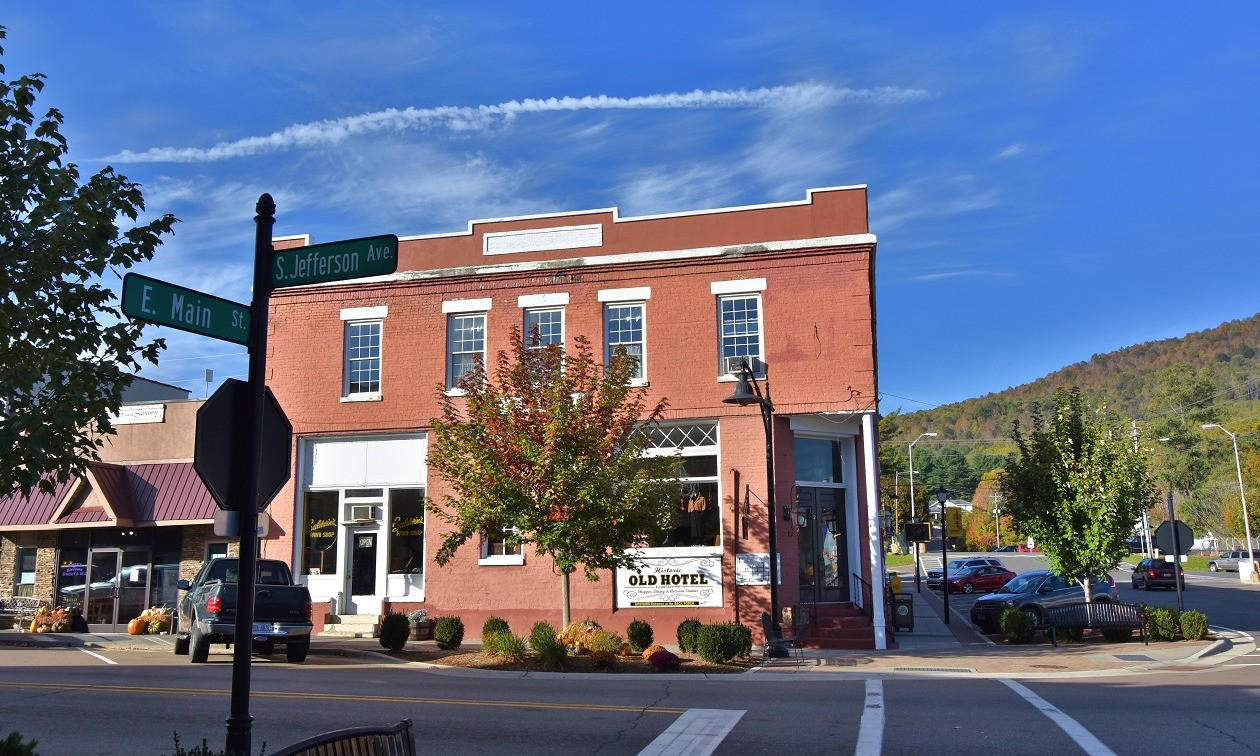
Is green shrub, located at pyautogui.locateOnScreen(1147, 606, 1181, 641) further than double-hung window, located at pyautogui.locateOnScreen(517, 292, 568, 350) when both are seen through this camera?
No

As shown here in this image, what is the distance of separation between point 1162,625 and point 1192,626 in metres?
0.61

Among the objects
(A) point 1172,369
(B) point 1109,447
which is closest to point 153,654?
(B) point 1109,447

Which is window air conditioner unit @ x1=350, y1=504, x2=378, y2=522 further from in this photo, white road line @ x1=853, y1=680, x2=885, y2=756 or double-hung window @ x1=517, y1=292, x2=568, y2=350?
white road line @ x1=853, y1=680, x2=885, y2=756

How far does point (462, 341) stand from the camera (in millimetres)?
24500

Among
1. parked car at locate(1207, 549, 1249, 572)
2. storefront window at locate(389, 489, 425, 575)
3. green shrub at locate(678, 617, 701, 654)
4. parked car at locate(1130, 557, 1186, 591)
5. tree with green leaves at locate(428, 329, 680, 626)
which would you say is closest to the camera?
tree with green leaves at locate(428, 329, 680, 626)

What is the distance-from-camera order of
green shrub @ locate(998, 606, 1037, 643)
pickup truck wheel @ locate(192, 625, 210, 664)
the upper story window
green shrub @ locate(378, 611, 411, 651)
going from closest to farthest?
pickup truck wheel @ locate(192, 625, 210, 664)
green shrub @ locate(378, 611, 411, 651)
green shrub @ locate(998, 606, 1037, 643)
the upper story window

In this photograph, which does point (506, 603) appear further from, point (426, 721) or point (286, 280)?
point (286, 280)

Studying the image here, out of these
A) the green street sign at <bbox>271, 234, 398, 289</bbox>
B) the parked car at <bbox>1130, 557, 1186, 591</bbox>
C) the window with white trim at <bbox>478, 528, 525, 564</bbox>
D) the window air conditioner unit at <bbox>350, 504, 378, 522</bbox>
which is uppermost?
the green street sign at <bbox>271, 234, 398, 289</bbox>

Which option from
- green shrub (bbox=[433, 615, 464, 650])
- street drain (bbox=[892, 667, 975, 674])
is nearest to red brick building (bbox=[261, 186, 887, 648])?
green shrub (bbox=[433, 615, 464, 650])

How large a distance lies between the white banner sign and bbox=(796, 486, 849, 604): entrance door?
2.13 meters

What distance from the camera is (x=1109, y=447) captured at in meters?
23.5

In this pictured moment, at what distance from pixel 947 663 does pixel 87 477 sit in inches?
871

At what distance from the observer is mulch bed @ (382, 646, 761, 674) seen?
56.6 feet

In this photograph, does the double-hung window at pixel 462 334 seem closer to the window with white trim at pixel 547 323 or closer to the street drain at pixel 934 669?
the window with white trim at pixel 547 323
